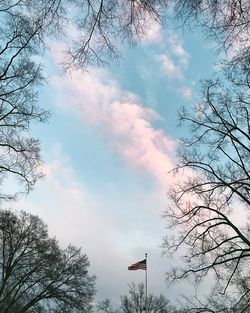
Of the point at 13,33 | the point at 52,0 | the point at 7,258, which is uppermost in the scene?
the point at 7,258

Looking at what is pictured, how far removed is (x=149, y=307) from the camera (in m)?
64.2

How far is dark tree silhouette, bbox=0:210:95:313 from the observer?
129ft

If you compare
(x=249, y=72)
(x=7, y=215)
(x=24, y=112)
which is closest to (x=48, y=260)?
(x=7, y=215)

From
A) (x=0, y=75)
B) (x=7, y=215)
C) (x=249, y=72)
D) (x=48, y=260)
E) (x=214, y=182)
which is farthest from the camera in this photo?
(x=48, y=260)

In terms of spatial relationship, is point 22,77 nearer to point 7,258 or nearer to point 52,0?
point 52,0

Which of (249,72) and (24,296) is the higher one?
(24,296)

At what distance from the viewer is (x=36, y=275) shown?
129ft

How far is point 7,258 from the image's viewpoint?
40250mm

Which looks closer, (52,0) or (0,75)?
(52,0)

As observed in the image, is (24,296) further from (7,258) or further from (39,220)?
(39,220)

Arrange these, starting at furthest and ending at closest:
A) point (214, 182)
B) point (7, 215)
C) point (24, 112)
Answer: point (7, 215) → point (214, 182) → point (24, 112)

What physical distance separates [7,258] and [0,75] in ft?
97.9

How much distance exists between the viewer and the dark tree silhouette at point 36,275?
129 ft

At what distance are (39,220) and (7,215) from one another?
13673 millimetres
